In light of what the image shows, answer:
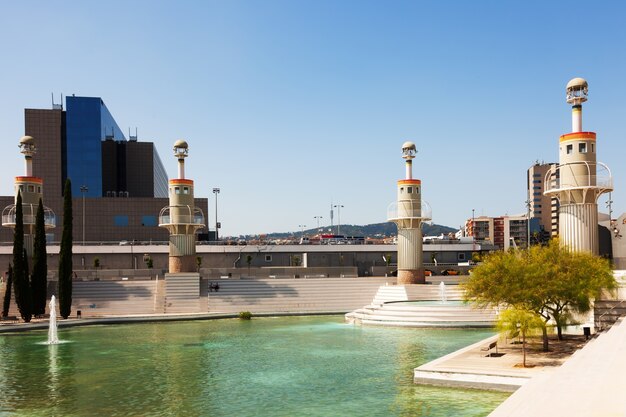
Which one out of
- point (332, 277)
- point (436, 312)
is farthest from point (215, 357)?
point (332, 277)

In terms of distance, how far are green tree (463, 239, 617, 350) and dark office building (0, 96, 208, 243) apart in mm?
65287

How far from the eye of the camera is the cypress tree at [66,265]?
4769 cm

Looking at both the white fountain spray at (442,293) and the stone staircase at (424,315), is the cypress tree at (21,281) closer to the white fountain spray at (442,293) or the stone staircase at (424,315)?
the stone staircase at (424,315)

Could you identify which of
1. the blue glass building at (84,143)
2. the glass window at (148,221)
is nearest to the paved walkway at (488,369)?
the glass window at (148,221)

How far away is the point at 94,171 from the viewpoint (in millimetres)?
106500

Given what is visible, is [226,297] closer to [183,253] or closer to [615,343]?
[183,253]

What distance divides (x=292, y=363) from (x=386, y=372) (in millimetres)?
4790

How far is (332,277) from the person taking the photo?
208 ft

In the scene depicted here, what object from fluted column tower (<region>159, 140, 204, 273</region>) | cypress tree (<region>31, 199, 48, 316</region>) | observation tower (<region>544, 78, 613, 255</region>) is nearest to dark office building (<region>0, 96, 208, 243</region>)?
fluted column tower (<region>159, 140, 204, 273</region>)

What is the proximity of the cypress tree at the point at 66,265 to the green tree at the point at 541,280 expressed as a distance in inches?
1288

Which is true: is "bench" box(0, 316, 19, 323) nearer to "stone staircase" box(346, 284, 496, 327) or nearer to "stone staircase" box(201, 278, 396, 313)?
"stone staircase" box(201, 278, 396, 313)

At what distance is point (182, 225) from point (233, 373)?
112 feet

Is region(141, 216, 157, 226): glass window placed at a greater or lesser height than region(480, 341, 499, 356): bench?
greater

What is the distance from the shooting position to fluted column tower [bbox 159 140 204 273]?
190 ft
